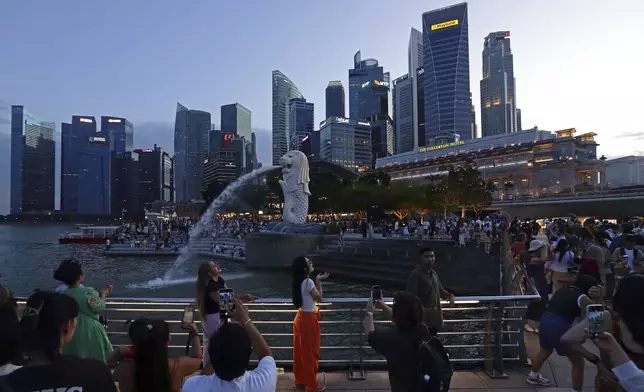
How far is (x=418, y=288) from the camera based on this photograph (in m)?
4.57

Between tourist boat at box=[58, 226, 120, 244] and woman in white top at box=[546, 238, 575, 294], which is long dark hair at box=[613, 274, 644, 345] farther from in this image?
tourist boat at box=[58, 226, 120, 244]

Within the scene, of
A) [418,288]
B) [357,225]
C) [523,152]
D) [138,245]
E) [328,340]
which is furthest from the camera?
[523,152]

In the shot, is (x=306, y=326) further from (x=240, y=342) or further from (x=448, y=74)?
(x=448, y=74)

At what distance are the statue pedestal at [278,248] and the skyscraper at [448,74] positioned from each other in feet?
481

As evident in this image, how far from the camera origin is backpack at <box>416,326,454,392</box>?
2.64 meters

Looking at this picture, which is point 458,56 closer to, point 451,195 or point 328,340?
point 451,195

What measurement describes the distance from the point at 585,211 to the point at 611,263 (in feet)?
208

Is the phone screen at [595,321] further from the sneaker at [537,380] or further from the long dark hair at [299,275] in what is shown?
the sneaker at [537,380]

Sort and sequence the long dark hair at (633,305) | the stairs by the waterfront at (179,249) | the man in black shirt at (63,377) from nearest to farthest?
the man in black shirt at (63,377)
the long dark hair at (633,305)
the stairs by the waterfront at (179,249)

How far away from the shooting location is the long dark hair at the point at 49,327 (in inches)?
77.0

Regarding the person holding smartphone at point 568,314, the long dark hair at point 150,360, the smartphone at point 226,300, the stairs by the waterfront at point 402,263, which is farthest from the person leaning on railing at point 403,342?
the stairs by the waterfront at point 402,263

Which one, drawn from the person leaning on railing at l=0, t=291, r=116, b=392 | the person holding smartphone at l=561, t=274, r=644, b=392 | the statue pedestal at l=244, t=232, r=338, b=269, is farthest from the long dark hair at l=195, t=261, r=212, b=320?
the statue pedestal at l=244, t=232, r=338, b=269

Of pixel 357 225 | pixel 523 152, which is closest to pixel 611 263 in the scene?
pixel 357 225

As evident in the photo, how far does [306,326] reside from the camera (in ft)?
15.1
